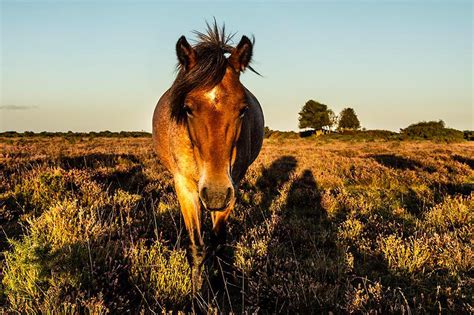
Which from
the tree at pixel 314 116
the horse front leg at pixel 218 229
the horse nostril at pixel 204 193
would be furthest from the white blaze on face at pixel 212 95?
the tree at pixel 314 116

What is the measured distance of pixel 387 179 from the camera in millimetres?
9430

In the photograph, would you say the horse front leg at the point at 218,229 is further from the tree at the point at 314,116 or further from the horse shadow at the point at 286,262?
the tree at the point at 314,116

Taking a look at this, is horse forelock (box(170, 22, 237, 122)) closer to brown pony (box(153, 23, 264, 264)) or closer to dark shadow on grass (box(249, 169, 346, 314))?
brown pony (box(153, 23, 264, 264))

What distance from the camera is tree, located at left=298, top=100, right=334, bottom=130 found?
73.7 m

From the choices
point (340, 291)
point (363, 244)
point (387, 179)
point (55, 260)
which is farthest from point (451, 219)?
point (55, 260)

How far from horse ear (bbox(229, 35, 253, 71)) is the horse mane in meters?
0.14

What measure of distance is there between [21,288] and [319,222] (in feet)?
14.4

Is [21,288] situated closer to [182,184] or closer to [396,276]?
[182,184]

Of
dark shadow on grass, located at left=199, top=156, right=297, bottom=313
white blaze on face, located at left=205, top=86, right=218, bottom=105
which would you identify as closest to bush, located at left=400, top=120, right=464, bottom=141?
dark shadow on grass, located at left=199, top=156, right=297, bottom=313

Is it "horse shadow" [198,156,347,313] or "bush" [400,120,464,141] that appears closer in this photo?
"horse shadow" [198,156,347,313]

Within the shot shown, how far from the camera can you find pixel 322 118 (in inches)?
2908

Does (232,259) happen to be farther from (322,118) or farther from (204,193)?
(322,118)

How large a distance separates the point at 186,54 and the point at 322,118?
7425 cm

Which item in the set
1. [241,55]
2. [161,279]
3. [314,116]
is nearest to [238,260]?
[161,279]
